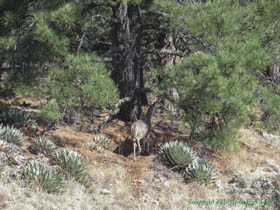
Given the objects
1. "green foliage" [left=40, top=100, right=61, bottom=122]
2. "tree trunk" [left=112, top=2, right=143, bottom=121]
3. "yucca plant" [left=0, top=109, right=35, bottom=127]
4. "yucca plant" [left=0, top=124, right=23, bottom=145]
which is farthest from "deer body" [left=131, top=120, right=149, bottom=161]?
"yucca plant" [left=0, top=109, right=35, bottom=127]

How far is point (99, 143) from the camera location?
367 inches

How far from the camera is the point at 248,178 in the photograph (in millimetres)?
8664

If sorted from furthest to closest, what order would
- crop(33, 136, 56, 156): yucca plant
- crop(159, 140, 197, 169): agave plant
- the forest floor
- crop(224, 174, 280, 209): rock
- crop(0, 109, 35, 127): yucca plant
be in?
crop(0, 109, 35, 127): yucca plant, crop(159, 140, 197, 169): agave plant, crop(33, 136, 56, 156): yucca plant, crop(224, 174, 280, 209): rock, the forest floor

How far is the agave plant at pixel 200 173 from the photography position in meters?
7.87

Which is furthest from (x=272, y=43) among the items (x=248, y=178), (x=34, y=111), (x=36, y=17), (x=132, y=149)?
(x=34, y=111)

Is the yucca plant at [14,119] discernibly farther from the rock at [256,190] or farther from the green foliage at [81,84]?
the rock at [256,190]

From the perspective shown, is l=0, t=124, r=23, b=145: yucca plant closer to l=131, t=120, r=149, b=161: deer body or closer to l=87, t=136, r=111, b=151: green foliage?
l=87, t=136, r=111, b=151: green foliage

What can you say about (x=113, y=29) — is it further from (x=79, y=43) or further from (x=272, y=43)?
(x=272, y=43)

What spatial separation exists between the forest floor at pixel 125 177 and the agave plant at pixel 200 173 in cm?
18

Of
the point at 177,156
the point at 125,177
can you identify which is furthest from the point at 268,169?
the point at 125,177

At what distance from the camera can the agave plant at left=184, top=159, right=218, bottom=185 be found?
787cm

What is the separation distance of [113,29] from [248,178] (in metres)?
5.79

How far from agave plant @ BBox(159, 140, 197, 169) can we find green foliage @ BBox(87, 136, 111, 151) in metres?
1.60

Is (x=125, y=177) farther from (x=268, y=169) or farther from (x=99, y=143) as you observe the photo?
(x=268, y=169)
